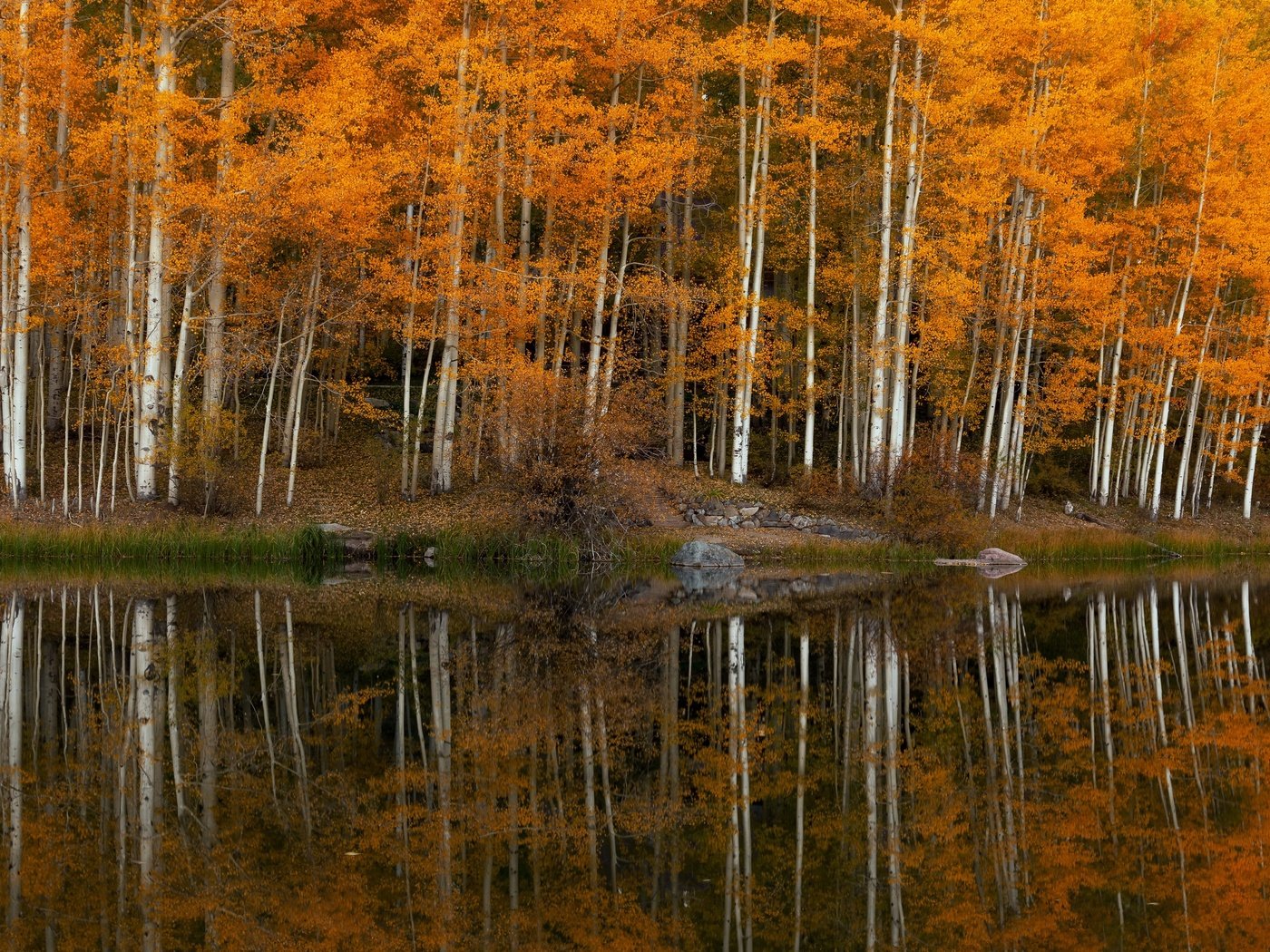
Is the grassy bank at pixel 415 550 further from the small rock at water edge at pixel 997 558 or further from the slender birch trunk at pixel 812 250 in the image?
the slender birch trunk at pixel 812 250

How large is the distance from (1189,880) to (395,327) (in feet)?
61.2

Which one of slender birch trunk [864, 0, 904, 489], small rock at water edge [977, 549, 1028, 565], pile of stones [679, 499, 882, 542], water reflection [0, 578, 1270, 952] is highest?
slender birch trunk [864, 0, 904, 489]

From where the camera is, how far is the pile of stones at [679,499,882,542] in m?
22.5

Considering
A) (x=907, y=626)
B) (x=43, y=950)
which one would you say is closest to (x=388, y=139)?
(x=907, y=626)

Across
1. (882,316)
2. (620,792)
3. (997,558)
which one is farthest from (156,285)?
(620,792)

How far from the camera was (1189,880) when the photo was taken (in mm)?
5211

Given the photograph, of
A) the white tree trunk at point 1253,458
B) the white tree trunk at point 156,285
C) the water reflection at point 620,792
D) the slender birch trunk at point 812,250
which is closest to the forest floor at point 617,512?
the white tree trunk at point 156,285

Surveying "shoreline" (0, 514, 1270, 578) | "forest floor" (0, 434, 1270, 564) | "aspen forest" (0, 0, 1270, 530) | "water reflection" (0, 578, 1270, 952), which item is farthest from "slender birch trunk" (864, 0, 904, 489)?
"water reflection" (0, 578, 1270, 952)

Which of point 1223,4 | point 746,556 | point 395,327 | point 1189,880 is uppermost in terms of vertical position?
point 1223,4

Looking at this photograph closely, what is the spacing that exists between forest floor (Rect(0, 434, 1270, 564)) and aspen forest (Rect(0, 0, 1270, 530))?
0.97ft

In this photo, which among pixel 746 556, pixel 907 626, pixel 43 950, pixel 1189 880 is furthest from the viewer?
pixel 746 556

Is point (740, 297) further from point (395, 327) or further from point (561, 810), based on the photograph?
point (561, 810)

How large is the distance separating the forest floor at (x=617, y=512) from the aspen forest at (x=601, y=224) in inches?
11.7

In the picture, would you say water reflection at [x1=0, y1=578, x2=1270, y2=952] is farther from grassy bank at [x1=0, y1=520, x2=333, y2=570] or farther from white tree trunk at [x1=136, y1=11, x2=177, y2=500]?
white tree trunk at [x1=136, y1=11, x2=177, y2=500]
